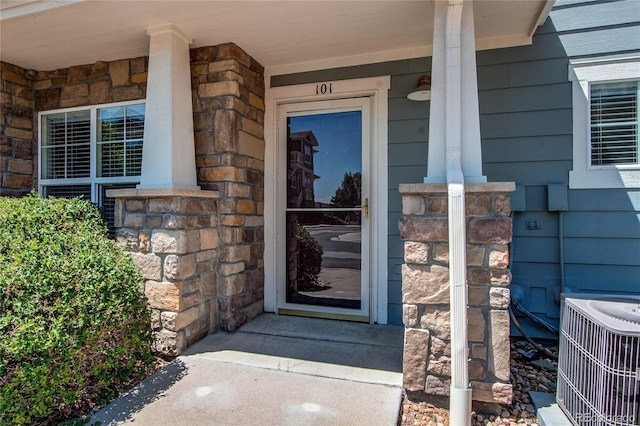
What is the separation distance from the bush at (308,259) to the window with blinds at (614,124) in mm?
2399

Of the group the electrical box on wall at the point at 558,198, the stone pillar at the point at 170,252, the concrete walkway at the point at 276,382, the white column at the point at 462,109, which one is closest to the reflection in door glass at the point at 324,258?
the concrete walkway at the point at 276,382

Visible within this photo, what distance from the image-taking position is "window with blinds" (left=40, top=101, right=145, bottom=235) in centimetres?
344

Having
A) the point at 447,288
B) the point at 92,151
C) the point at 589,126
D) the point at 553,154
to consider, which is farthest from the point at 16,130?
the point at 589,126

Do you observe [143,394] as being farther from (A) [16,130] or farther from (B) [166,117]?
(A) [16,130]

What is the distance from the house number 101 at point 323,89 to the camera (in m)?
3.35

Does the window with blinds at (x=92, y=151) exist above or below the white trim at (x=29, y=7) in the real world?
below

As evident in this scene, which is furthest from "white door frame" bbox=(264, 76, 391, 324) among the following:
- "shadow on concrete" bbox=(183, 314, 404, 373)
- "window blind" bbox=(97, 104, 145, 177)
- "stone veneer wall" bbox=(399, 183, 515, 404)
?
"window blind" bbox=(97, 104, 145, 177)

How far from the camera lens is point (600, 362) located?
1.65 m

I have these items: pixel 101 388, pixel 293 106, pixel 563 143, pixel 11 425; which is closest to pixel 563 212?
pixel 563 143

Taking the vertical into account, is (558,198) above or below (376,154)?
below

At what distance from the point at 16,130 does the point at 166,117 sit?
2109mm

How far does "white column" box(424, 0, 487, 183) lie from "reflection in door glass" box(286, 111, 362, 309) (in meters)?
1.13

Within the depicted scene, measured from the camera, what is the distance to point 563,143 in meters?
2.84

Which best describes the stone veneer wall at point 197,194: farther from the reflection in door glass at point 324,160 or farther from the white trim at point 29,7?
the white trim at point 29,7
